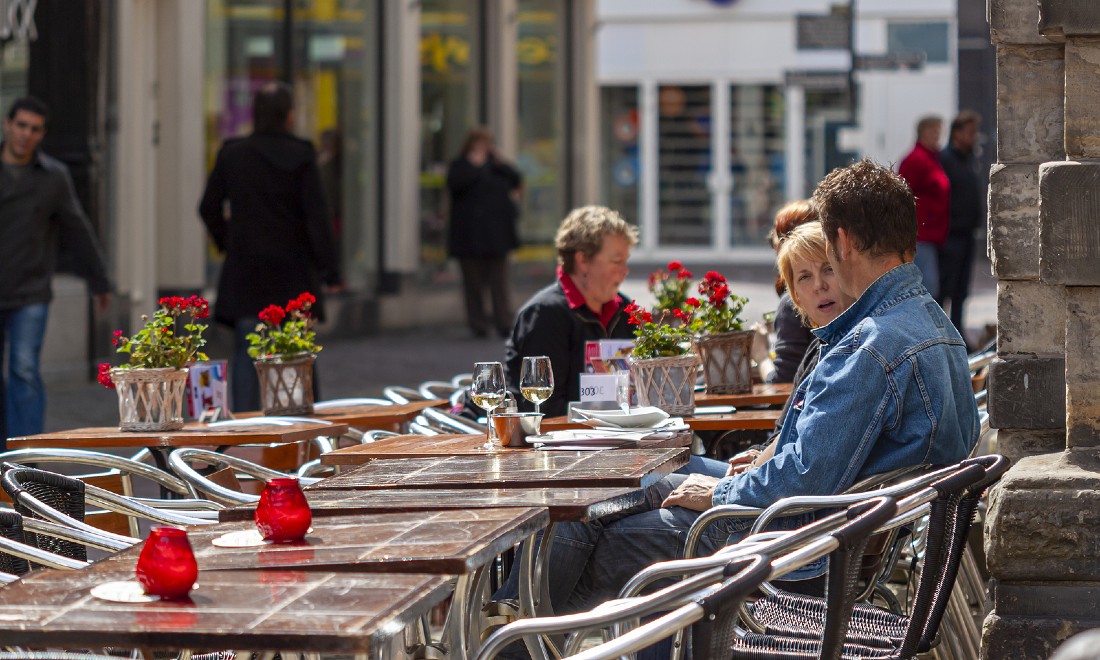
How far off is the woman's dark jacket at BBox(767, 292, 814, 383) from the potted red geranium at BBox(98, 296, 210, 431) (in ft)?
6.49

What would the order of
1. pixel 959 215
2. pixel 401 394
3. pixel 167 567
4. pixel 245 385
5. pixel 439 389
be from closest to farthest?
pixel 167 567
pixel 401 394
pixel 439 389
pixel 245 385
pixel 959 215

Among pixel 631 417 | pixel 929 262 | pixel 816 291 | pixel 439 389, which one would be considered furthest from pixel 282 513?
pixel 929 262

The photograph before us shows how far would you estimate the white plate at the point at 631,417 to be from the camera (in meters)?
4.88

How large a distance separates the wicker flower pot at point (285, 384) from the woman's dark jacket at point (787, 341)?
164 cm

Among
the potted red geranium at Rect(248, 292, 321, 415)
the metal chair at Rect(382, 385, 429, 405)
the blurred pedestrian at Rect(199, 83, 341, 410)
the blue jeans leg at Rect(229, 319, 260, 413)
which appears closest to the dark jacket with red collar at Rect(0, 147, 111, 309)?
the blurred pedestrian at Rect(199, 83, 341, 410)

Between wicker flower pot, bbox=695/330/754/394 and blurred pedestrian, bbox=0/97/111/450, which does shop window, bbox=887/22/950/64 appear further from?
wicker flower pot, bbox=695/330/754/394

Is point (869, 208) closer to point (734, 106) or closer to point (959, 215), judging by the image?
point (959, 215)

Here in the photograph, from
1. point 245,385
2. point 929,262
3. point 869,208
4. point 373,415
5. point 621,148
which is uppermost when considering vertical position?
point 621,148

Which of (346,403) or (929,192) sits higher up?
(929,192)

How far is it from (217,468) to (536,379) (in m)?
1.22

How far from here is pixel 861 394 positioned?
150 inches

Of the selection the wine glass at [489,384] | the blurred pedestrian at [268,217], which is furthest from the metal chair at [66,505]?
the blurred pedestrian at [268,217]

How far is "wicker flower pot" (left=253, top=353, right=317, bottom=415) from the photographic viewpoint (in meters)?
5.85

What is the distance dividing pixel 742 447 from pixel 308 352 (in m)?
1.67
